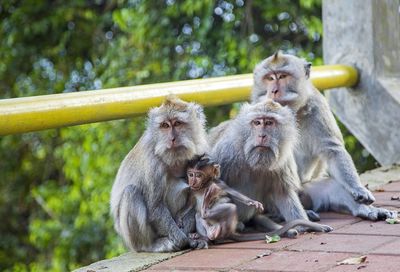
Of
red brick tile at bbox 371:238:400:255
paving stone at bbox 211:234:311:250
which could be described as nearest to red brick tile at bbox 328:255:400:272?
red brick tile at bbox 371:238:400:255

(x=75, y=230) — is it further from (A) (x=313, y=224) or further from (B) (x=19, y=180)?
(A) (x=313, y=224)

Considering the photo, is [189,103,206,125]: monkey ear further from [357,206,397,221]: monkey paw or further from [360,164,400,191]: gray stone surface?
[360,164,400,191]: gray stone surface

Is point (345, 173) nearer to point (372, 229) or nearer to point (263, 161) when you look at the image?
point (372, 229)

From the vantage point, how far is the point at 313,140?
20.9 feet

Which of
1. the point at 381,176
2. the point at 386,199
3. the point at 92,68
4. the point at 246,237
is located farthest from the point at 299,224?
the point at 92,68

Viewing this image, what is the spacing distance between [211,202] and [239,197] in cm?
17

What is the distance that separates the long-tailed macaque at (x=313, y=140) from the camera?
6160mm

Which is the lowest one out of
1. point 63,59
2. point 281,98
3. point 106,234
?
point 106,234

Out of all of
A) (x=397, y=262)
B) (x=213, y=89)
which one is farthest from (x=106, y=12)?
(x=397, y=262)

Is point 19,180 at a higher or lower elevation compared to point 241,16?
lower

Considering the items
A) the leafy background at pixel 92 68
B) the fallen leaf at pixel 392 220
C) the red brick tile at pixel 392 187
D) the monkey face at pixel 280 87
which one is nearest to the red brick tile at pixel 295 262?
the fallen leaf at pixel 392 220

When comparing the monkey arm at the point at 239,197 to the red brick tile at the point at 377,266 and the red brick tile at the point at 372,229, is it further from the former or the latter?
the red brick tile at the point at 377,266

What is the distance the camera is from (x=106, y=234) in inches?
418

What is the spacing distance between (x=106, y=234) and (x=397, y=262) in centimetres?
631
